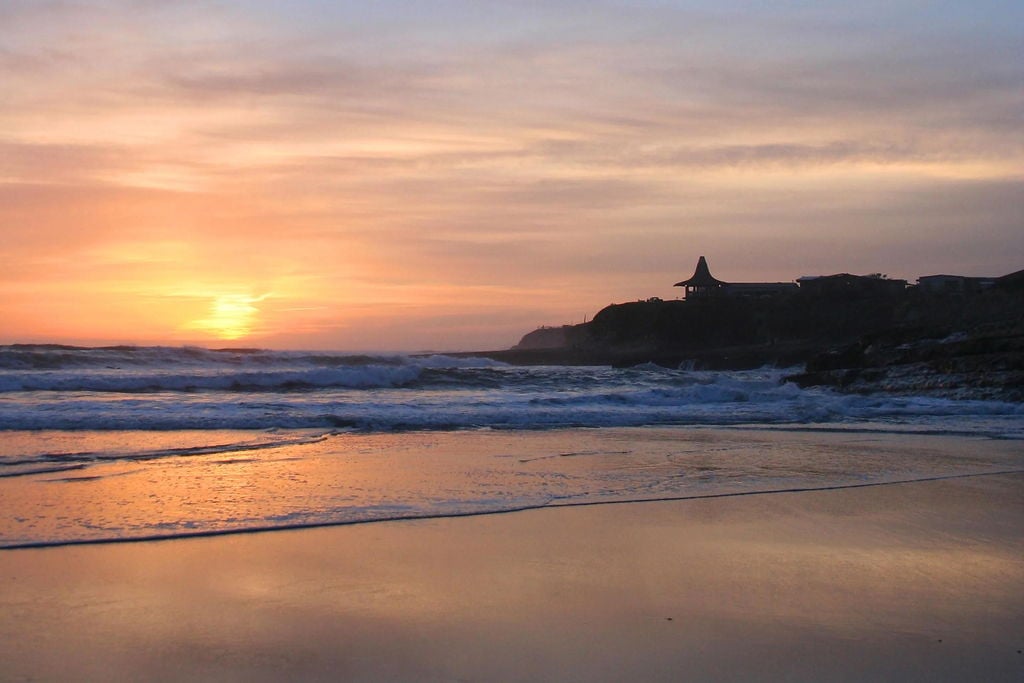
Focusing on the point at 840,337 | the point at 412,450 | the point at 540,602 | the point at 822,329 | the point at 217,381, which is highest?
the point at 822,329

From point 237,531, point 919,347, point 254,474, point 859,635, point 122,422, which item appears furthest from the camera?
point 919,347

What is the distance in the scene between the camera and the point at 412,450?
1213cm

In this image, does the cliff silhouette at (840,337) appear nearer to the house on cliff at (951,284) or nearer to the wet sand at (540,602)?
the house on cliff at (951,284)

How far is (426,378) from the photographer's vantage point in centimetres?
2988

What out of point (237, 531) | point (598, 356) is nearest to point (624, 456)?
point (237, 531)

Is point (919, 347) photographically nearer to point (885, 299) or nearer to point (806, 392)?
point (806, 392)

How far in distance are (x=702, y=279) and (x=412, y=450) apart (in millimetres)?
66364

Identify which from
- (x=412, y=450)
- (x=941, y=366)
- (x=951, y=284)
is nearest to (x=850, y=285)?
(x=951, y=284)

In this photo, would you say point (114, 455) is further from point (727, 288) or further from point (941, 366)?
point (727, 288)

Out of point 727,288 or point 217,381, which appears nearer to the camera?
point 217,381

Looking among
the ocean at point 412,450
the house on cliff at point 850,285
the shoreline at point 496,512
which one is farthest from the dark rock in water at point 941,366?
the house on cliff at point 850,285

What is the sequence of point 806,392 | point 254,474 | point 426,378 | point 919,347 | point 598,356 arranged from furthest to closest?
point 598,356
point 426,378
point 919,347
point 806,392
point 254,474

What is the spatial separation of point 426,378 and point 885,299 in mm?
44671

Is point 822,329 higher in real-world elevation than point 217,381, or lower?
higher
